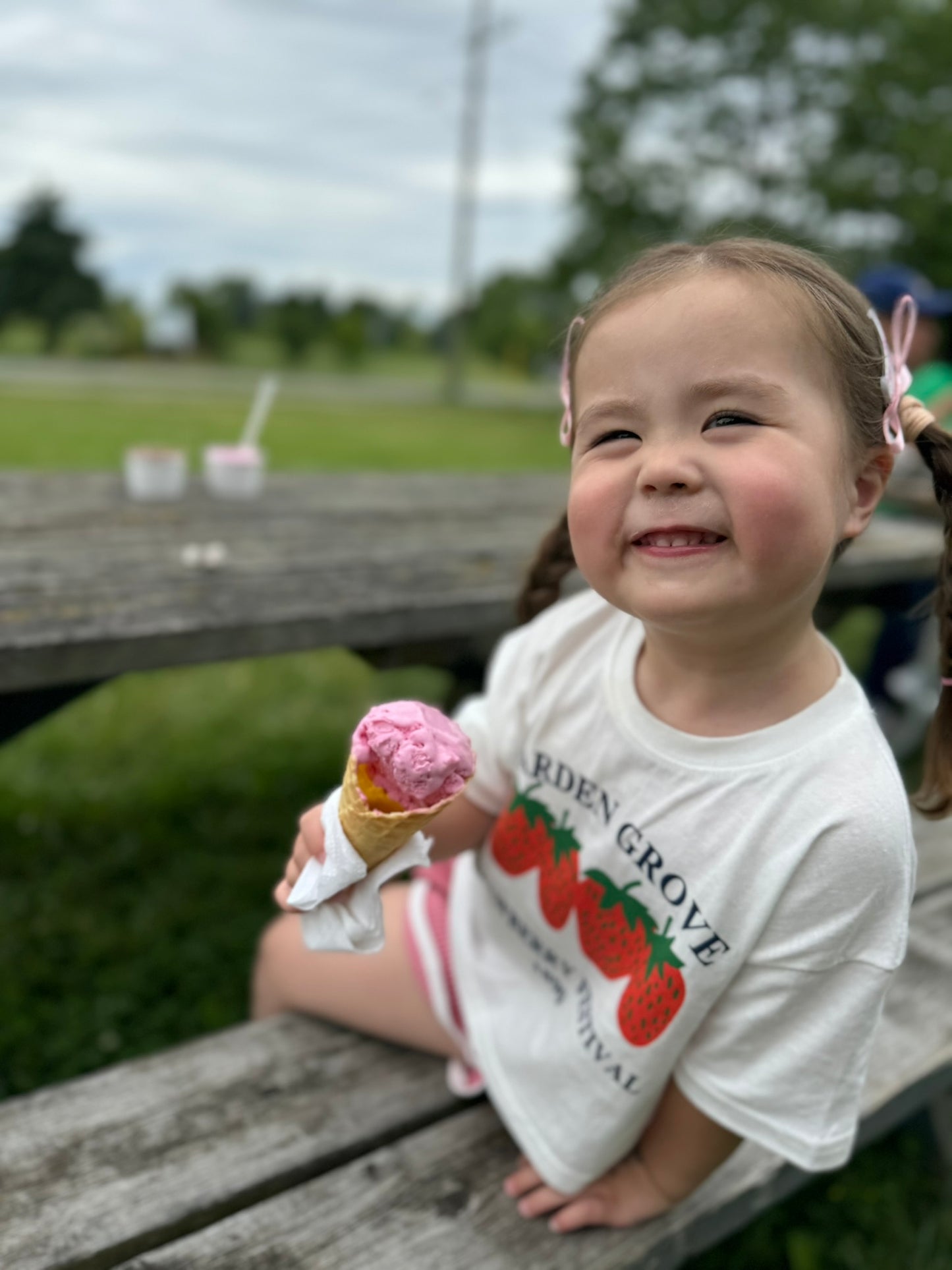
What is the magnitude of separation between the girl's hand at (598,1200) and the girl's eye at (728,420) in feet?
3.03

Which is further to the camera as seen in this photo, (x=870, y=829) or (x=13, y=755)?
(x=13, y=755)

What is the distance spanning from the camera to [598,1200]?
1.33m

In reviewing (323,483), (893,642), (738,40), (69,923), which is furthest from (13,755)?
(738,40)

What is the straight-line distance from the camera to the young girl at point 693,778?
107cm

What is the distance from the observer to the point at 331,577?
2164 millimetres

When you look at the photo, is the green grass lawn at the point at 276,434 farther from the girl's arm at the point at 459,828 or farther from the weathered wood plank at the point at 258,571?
the girl's arm at the point at 459,828

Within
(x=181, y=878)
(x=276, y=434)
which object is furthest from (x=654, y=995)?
(x=276, y=434)


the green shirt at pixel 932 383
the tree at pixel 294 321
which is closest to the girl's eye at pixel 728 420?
the green shirt at pixel 932 383

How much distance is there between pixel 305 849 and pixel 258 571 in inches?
42.5

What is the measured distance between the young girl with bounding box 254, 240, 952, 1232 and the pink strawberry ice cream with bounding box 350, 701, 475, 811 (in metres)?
0.13

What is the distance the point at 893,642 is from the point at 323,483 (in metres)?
2.43

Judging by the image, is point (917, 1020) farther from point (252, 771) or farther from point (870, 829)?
point (252, 771)

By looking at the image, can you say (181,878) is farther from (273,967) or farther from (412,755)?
(412,755)

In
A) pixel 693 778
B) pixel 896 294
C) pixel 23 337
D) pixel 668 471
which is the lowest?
pixel 23 337
